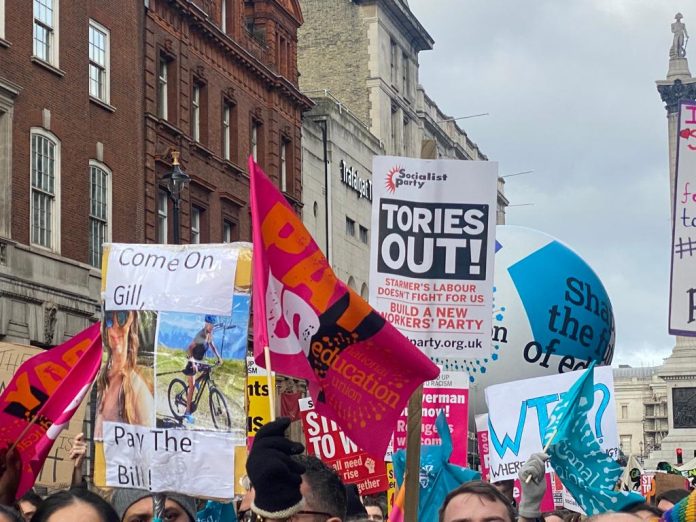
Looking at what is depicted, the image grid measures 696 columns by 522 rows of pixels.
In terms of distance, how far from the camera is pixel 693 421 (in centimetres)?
6475

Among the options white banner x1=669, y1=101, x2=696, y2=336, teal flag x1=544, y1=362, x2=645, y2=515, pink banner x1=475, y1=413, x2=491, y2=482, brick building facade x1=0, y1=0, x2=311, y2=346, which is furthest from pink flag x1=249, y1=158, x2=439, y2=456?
brick building facade x1=0, y1=0, x2=311, y2=346

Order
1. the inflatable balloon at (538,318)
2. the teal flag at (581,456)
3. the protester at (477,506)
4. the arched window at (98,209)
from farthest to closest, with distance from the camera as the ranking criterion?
the arched window at (98,209) → the inflatable balloon at (538,318) → the teal flag at (581,456) → the protester at (477,506)

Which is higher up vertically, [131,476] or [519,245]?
[519,245]

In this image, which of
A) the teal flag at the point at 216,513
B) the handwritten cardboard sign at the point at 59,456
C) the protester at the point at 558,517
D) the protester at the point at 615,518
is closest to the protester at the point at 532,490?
the protester at the point at 615,518

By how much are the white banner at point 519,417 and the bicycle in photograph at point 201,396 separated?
4.37m

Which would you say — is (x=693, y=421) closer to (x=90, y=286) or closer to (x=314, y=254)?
(x=90, y=286)

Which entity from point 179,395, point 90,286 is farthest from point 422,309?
point 90,286

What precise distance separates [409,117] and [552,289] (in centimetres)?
4674

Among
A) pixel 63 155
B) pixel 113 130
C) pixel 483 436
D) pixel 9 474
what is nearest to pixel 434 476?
pixel 9 474

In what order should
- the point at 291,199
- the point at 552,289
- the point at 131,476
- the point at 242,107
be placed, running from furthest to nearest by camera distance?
the point at 291,199 < the point at 242,107 < the point at 552,289 < the point at 131,476

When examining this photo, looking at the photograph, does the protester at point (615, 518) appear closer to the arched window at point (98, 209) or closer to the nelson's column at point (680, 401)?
the arched window at point (98, 209)

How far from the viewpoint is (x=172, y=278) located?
9.45 meters

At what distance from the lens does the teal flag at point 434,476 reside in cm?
1060

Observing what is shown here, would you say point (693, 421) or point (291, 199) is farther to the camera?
point (693, 421)
